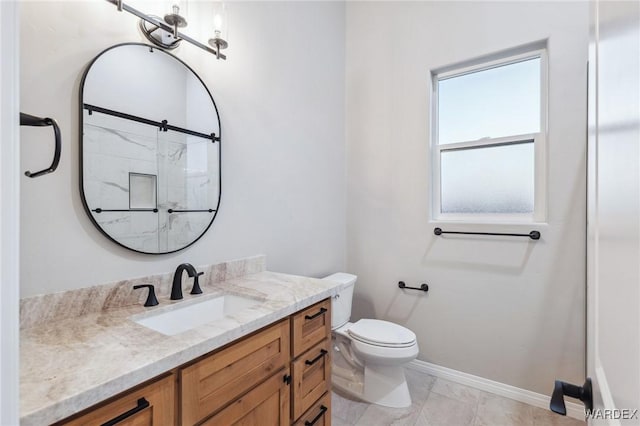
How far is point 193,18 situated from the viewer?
1.43m

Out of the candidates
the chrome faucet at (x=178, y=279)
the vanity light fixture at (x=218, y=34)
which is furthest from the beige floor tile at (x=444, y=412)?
the vanity light fixture at (x=218, y=34)

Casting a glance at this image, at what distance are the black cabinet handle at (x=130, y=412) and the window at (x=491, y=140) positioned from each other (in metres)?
2.12

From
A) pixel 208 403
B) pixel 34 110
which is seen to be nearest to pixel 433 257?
pixel 208 403

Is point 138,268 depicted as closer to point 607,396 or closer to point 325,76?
point 607,396

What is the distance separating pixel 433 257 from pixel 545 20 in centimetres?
167

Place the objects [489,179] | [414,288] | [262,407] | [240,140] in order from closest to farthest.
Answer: [262,407], [240,140], [489,179], [414,288]

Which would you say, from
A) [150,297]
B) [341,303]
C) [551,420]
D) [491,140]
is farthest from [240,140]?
[551,420]

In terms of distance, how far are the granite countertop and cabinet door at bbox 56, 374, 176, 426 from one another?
3 centimetres

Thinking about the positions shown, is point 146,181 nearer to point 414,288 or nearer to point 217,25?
point 217,25

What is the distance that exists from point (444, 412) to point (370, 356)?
0.57 metres

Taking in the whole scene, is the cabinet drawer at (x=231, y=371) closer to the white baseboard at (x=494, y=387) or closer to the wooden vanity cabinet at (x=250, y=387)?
the wooden vanity cabinet at (x=250, y=387)

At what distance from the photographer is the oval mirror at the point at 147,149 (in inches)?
43.7

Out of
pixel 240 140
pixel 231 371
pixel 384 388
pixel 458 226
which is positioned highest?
pixel 240 140

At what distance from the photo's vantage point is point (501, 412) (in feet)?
6.10
